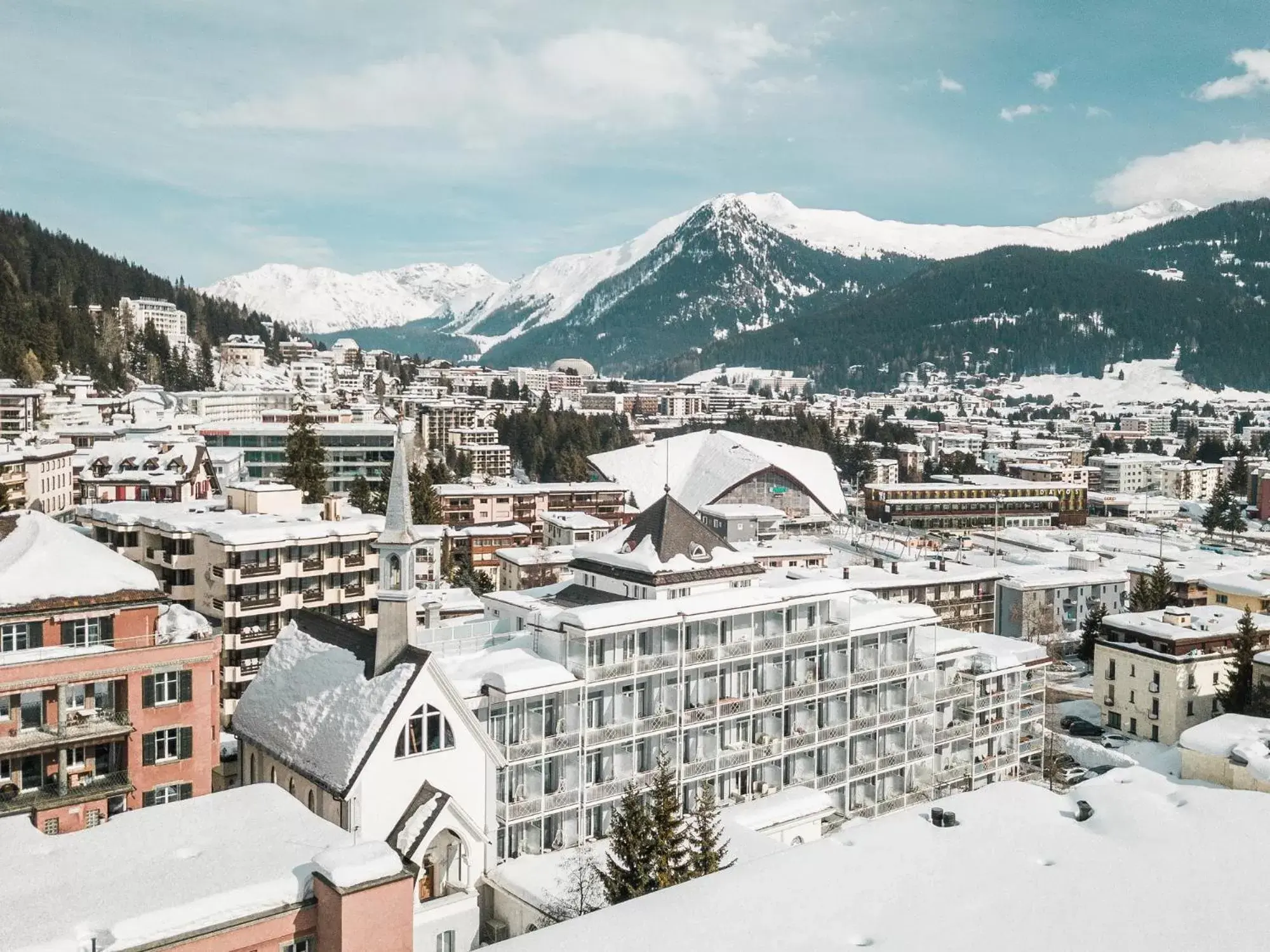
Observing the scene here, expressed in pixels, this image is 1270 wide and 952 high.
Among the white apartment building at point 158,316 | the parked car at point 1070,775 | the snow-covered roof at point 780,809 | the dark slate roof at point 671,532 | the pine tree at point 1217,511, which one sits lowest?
the parked car at point 1070,775

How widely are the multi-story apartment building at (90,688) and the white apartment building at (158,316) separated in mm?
140299

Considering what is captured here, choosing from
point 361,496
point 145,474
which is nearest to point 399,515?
point 145,474


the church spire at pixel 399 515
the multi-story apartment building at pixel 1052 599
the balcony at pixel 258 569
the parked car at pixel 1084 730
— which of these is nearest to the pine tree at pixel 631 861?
the church spire at pixel 399 515

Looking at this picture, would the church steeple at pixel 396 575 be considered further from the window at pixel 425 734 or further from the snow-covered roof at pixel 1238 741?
the snow-covered roof at pixel 1238 741

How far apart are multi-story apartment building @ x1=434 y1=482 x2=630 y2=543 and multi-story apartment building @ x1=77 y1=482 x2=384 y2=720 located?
43284mm

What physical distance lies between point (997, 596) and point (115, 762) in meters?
68.3

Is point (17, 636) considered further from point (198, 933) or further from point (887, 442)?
point (887, 442)

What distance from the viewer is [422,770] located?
22812mm

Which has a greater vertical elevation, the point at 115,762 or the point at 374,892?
the point at 374,892

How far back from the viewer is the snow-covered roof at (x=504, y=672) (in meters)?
27.1

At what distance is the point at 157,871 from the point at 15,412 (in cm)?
8661

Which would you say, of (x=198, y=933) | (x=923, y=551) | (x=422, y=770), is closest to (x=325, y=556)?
(x=422, y=770)

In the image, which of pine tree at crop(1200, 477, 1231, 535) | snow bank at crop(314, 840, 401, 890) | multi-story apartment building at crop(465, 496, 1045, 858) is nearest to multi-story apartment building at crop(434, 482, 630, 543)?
multi-story apartment building at crop(465, 496, 1045, 858)

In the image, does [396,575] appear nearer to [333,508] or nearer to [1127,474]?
[333,508]
